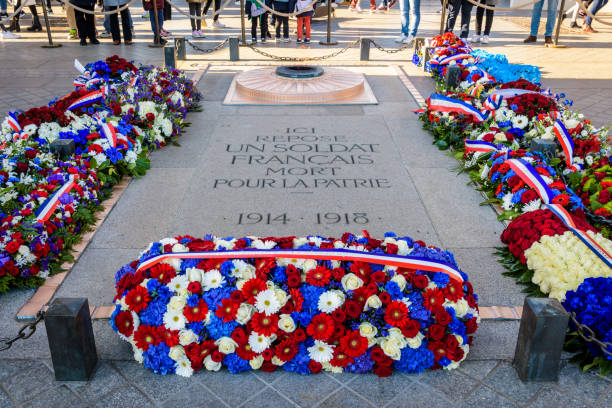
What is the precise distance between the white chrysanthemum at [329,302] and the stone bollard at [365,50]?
7.32 m

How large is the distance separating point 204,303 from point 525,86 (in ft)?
15.3

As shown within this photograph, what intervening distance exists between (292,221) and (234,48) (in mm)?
6037

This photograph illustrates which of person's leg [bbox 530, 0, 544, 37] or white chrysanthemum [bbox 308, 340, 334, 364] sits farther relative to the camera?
person's leg [bbox 530, 0, 544, 37]

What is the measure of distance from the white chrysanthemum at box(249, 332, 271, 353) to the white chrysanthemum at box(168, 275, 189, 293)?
1.37 ft

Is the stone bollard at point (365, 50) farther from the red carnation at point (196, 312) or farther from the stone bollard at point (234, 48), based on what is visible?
the red carnation at point (196, 312)

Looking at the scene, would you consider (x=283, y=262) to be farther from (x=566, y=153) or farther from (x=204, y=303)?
(x=566, y=153)

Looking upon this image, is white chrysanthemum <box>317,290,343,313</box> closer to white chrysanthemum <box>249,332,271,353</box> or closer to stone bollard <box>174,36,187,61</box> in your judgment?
white chrysanthemum <box>249,332,271,353</box>

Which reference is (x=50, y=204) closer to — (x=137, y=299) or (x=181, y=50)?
(x=137, y=299)

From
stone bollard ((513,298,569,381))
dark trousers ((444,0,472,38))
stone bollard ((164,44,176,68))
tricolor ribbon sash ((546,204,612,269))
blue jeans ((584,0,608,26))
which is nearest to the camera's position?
stone bollard ((513,298,569,381))

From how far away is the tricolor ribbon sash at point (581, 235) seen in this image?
3133 millimetres

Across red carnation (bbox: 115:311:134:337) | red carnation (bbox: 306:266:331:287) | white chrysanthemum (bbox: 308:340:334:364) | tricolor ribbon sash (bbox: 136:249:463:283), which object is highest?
tricolor ribbon sash (bbox: 136:249:463:283)

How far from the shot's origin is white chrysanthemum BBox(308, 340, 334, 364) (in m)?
2.69

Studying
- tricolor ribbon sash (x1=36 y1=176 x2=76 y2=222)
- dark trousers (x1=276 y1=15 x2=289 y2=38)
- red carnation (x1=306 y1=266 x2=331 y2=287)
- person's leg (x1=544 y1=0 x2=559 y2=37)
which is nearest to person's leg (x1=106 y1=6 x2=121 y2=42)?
dark trousers (x1=276 y1=15 x2=289 y2=38)

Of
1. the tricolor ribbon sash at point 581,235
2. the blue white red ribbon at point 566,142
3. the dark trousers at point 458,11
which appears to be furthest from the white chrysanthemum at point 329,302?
the dark trousers at point 458,11
